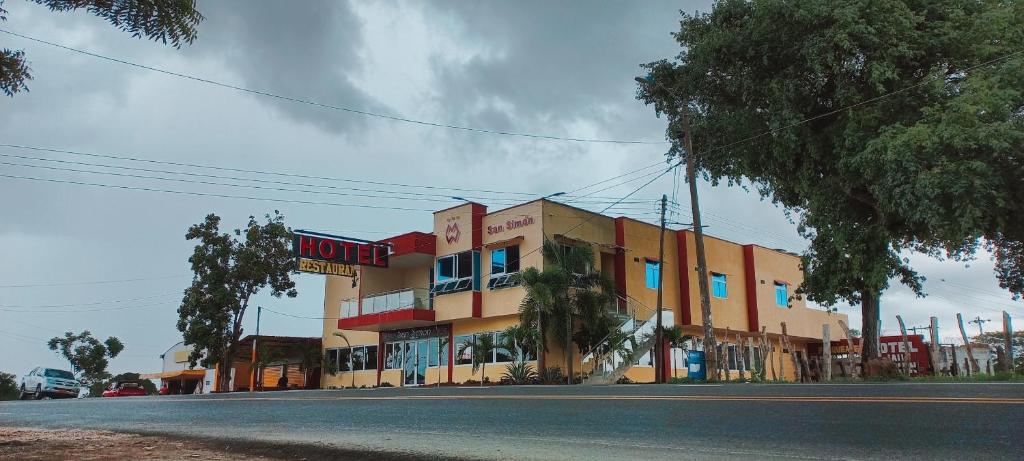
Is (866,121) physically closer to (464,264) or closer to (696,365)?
(696,365)

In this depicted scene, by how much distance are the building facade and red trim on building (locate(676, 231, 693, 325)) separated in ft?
0.16

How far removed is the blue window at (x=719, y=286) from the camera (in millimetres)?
40125

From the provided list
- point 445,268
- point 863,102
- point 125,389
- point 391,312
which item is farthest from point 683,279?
point 125,389

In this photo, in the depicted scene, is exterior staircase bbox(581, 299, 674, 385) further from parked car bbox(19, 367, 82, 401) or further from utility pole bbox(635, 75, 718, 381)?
parked car bbox(19, 367, 82, 401)

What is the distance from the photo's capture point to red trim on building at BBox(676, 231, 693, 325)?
3828cm

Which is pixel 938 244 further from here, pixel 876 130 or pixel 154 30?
pixel 154 30

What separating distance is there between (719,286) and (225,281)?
26.2 m

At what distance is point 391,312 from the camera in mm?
36500

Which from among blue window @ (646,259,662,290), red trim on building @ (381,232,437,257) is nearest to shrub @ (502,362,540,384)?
red trim on building @ (381,232,437,257)

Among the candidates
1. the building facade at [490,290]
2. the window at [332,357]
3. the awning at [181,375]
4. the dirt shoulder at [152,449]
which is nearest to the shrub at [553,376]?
the building facade at [490,290]

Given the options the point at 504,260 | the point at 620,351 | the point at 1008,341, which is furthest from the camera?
the point at 504,260

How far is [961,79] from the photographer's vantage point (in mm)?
23719

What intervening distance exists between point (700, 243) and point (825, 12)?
330 inches

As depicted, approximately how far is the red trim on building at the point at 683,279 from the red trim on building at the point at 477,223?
10.4 meters
